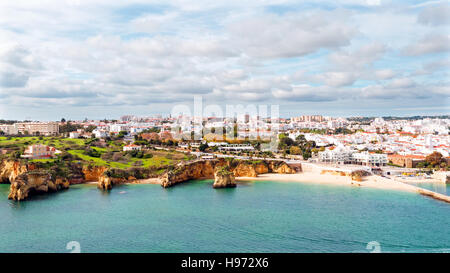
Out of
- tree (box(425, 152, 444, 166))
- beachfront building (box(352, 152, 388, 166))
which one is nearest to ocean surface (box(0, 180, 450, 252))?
beachfront building (box(352, 152, 388, 166))

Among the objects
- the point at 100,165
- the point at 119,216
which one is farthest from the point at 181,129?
the point at 119,216

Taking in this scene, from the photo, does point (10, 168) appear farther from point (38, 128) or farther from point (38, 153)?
point (38, 128)

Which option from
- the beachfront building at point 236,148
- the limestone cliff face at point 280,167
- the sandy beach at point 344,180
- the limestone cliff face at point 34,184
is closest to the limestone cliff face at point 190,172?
the sandy beach at point 344,180

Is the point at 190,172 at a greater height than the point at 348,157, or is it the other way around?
the point at 348,157

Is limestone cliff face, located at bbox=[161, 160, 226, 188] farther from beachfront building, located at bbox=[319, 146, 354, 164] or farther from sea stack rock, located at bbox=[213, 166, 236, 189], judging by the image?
beachfront building, located at bbox=[319, 146, 354, 164]

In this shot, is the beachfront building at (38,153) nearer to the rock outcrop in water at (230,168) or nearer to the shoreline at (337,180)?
the shoreline at (337,180)

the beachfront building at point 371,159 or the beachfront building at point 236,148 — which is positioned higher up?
the beachfront building at point 236,148

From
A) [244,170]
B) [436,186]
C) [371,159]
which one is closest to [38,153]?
[244,170]
